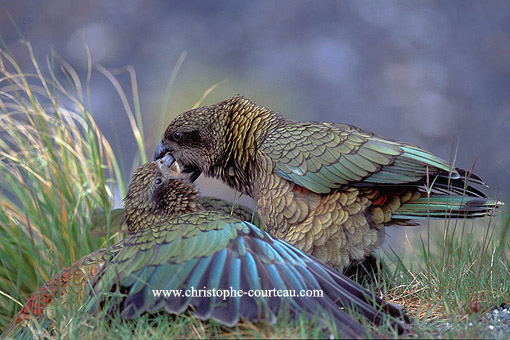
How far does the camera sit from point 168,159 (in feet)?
12.8

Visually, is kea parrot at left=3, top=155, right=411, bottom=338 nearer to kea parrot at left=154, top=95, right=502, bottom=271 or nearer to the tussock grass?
the tussock grass

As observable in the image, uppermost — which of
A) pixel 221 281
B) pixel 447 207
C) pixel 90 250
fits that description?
pixel 447 207

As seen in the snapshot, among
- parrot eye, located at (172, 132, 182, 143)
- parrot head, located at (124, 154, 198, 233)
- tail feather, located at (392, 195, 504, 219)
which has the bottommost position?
parrot head, located at (124, 154, 198, 233)

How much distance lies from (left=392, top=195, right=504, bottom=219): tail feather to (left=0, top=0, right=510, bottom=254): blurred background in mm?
3965

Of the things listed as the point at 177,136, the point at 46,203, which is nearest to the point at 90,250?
the point at 46,203

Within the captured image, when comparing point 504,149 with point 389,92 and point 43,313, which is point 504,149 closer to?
point 389,92

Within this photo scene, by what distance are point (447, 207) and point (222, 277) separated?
1467 millimetres

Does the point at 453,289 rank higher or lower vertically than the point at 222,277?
lower

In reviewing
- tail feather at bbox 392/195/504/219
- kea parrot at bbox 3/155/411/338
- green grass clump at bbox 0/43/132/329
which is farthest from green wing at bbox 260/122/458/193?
green grass clump at bbox 0/43/132/329

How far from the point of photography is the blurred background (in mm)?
7547

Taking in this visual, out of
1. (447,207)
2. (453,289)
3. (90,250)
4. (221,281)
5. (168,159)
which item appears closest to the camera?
(221,281)

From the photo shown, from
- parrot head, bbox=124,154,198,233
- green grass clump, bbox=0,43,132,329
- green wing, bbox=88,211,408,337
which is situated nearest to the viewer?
green wing, bbox=88,211,408,337

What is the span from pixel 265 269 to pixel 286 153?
1.06 metres

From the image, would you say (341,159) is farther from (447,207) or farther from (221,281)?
(221,281)
